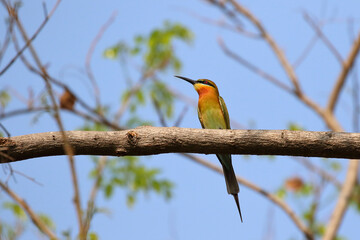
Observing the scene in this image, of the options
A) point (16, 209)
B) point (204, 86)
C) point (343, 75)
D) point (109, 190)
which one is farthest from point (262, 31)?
point (16, 209)

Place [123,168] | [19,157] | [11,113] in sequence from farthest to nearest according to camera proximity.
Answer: [123,168] < [11,113] < [19,157]

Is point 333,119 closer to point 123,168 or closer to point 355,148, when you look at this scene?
point 123,168

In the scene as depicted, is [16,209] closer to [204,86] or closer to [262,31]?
[204,86]

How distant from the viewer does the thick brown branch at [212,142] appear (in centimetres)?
245

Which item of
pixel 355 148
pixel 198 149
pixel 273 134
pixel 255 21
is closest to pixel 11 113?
pixel 198 149

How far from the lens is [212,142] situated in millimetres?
2523

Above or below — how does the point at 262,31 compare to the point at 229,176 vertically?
above

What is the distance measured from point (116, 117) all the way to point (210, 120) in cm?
234

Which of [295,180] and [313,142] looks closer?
[313,142]

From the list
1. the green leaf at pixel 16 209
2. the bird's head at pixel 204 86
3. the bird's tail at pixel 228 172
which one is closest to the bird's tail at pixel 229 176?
the bird's tail at pixel 228 172

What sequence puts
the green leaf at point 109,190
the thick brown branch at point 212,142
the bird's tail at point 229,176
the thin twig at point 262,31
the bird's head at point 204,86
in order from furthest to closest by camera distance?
the thin twig at point 262,31 < the green leaf at point 109,190 < the bird's head at point 204,86 < the bird's tail at point 229,176 < the thick brown branch at point 212,142

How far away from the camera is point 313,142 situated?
2.50m

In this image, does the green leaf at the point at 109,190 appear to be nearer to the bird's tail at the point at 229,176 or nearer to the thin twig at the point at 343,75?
the bird's tail at the point at 229,176

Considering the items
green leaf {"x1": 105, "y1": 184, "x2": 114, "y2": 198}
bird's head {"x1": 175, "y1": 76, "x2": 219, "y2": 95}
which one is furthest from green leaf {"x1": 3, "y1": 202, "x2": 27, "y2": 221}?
bird's head {"x1": 175, "y1": 76, "x2": 219, "y2": 95}
